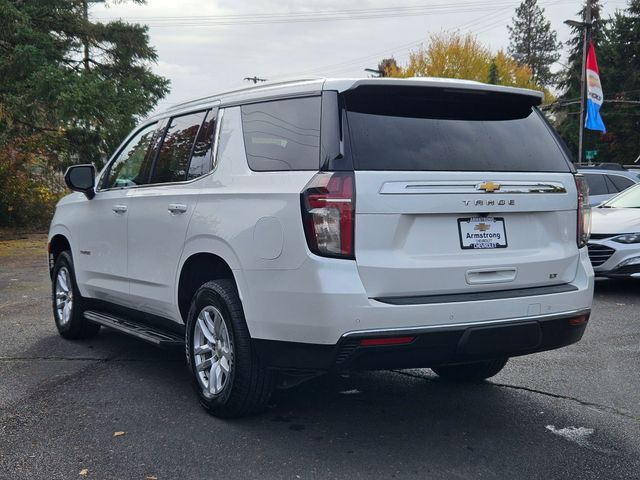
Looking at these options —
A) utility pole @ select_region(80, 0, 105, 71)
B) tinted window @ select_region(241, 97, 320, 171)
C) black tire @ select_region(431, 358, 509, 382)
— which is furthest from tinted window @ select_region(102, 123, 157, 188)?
utility pole @ select_region(80, 0, 105, 71)

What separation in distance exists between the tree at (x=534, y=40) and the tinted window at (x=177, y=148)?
3177 inches

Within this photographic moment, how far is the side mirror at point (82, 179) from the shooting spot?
239 inches

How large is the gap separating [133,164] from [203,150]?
1203 mm

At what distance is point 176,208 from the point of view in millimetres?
4781

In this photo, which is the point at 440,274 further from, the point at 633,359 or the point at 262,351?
the point at 633,359

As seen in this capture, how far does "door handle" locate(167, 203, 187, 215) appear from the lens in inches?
185

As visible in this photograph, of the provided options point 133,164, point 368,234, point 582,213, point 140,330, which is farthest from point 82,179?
point 582,213

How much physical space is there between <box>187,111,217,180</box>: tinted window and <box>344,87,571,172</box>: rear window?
1167mm

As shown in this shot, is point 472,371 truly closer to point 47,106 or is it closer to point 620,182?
point 620,182

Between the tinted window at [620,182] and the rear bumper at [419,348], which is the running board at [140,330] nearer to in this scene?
the rear bumper at [419,348]

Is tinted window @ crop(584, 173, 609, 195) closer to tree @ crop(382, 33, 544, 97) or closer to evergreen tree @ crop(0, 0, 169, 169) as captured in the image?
evergreen tree @ crop(0, 0, 169, 169)

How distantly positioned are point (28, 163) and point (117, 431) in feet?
57.7

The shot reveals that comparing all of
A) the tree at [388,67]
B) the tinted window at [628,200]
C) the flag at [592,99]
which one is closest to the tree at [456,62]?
the tree at [388,67]

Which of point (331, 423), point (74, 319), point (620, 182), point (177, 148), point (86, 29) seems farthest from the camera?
point (86, 29)
